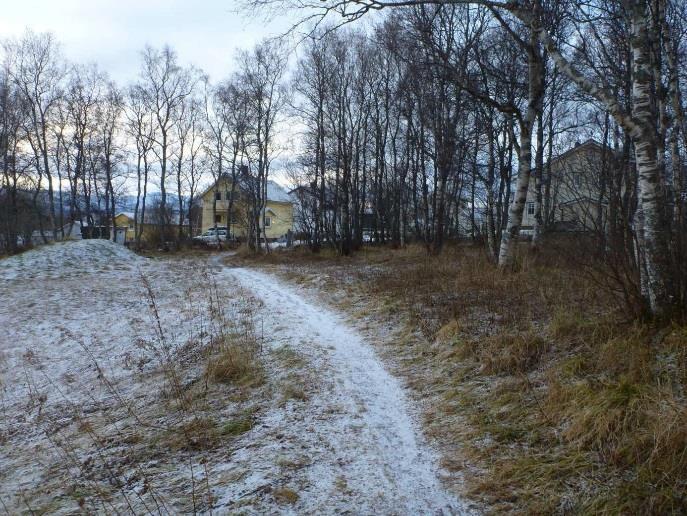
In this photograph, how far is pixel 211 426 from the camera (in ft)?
14.6

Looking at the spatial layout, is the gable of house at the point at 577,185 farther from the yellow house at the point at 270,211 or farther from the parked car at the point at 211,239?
the yellow house at the point at 270,211

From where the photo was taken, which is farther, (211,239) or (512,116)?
(211,239)

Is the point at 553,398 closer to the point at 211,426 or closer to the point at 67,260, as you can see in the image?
the point at 211,426

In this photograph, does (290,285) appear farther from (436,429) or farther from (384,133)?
(384,133)

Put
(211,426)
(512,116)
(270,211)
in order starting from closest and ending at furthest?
(211,426) → (512,116) → (270,211)

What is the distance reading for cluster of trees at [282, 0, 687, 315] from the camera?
16.4 feet

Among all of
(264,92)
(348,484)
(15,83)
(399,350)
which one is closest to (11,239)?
(15,83)

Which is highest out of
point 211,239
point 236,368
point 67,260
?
point 211,239

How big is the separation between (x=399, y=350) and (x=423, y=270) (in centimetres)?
626

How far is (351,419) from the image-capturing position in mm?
4340

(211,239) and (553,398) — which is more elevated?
(211,239)

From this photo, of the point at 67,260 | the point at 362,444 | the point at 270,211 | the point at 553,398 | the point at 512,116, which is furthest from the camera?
the point at 270,211

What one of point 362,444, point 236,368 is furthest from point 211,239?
point 362,444

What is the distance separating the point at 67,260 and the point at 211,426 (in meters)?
19.6
